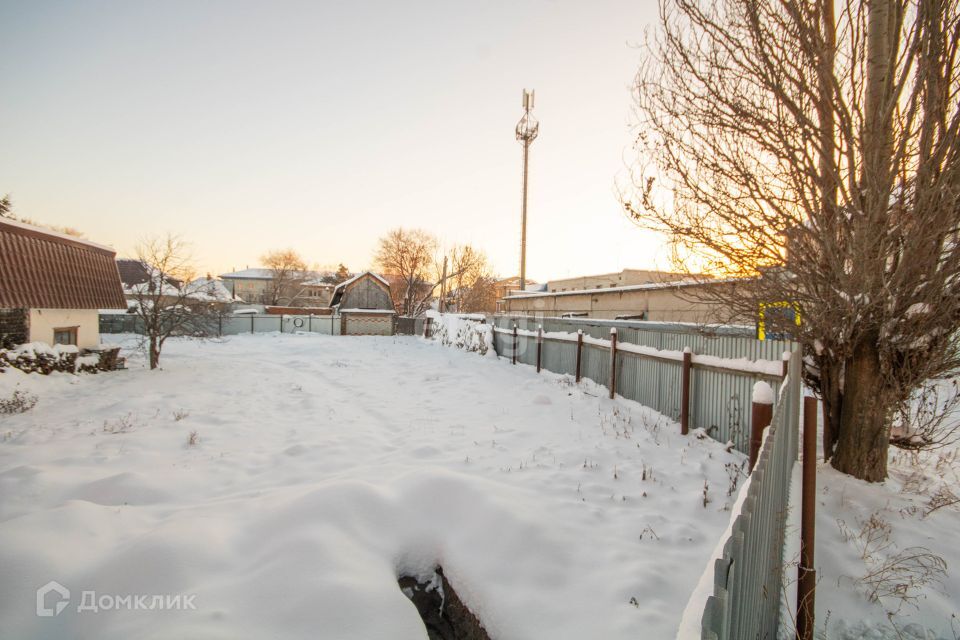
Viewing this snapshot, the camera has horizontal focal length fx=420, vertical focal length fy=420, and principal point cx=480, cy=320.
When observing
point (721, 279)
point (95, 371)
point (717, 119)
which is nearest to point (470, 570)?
point (721, 279)

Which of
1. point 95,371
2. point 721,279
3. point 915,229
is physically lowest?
point 95,371

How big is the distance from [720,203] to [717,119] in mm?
884

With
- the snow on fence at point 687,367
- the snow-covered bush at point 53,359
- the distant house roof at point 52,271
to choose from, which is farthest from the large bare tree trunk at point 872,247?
the distant house roof at point 52,271

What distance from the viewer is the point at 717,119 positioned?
4.52 meters

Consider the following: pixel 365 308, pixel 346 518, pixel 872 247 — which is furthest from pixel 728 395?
pixel 365 308

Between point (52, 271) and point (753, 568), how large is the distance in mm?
16298

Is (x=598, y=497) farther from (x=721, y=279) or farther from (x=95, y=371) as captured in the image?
(x=95, y=371)

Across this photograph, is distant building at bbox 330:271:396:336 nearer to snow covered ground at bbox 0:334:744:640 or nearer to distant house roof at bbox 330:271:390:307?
distant house roof at bbox 330:271:390:307

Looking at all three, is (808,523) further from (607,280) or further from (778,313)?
(607,280)

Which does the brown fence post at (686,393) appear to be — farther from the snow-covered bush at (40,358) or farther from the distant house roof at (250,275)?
the distant house roof at (250,275)

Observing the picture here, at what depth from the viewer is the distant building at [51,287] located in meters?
10.2

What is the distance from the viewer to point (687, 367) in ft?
21.9

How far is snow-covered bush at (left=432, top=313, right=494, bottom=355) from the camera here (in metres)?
16.8

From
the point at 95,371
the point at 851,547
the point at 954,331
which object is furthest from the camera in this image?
the point at 95,371
